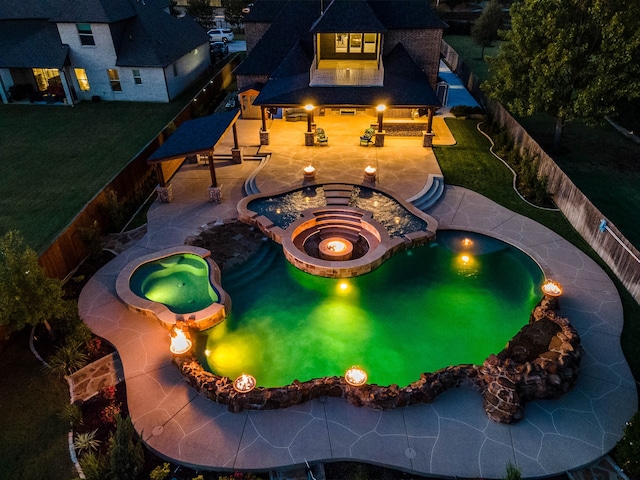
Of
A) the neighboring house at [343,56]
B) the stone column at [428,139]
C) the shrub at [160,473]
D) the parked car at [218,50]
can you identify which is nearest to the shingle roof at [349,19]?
the neighboring house at [343,56]

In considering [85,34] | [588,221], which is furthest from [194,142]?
[85,34]

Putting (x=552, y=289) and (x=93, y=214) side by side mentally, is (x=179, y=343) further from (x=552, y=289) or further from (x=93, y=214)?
(x=552, y=289)

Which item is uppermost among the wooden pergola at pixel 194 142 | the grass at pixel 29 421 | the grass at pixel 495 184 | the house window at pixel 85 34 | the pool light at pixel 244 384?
the house window at pixel 85 34

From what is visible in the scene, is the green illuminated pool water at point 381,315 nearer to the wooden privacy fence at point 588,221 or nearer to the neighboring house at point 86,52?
the wooden privacy fence at point 588,221

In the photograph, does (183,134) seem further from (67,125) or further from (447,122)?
(447,122)

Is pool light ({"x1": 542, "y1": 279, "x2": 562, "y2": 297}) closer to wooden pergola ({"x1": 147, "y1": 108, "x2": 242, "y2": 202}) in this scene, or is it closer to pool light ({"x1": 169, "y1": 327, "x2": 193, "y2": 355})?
pool light ({"x1": 169, "y1": 327, "x2": 193, "y2": 355})

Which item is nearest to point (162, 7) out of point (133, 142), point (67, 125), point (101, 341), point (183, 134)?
point (67, 125)
